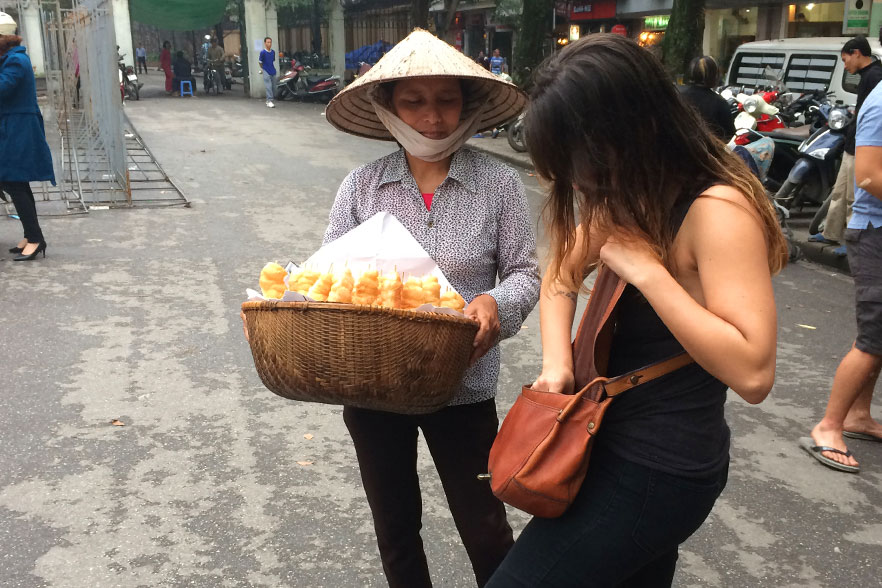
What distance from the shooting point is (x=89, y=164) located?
438 inches

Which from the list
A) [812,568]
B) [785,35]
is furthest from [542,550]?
[785,35]

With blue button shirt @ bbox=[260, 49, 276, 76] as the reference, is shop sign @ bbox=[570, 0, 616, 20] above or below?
above

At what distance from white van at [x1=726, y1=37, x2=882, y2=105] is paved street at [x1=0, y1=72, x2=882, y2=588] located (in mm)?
4473

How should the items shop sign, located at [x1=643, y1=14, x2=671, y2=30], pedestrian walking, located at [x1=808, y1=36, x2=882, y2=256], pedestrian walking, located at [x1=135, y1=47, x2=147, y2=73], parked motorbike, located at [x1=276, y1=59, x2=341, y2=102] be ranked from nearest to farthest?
pedestrian walking, located at [x1=808, y1=36, x2=882, y2=256], shop sign, located at [x1=643, y1=14, x2=671, y2=30], parked motorbike, located at [x1=276, y1=59, x2=341, y2=102], pedestrian walking, located at [x1=135, y1=47, x2=147, y2=73]

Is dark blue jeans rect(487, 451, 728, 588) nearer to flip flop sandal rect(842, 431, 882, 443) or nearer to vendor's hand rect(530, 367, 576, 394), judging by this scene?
vendor's hand rect(530, 367, 576, 394)

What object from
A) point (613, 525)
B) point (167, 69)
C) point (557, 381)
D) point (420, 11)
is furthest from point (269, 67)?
point (613, 525)

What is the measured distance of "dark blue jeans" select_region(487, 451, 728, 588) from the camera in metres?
1.66

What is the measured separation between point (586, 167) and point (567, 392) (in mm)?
470

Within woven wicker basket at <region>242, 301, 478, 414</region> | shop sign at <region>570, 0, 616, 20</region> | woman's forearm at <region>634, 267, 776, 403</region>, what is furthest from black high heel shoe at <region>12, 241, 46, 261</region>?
shop sign at <region>570, 0, 616, 20</region>

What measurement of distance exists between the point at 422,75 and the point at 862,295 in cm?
279

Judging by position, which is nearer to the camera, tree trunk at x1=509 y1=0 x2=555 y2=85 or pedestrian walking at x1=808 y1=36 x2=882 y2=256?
pedestrian walking at x1=808 y1=36 x2=882 y2=256

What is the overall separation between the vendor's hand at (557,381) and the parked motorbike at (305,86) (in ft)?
Result: 85.4

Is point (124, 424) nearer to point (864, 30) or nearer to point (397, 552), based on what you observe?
point (397, 552)

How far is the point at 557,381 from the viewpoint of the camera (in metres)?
1.81
